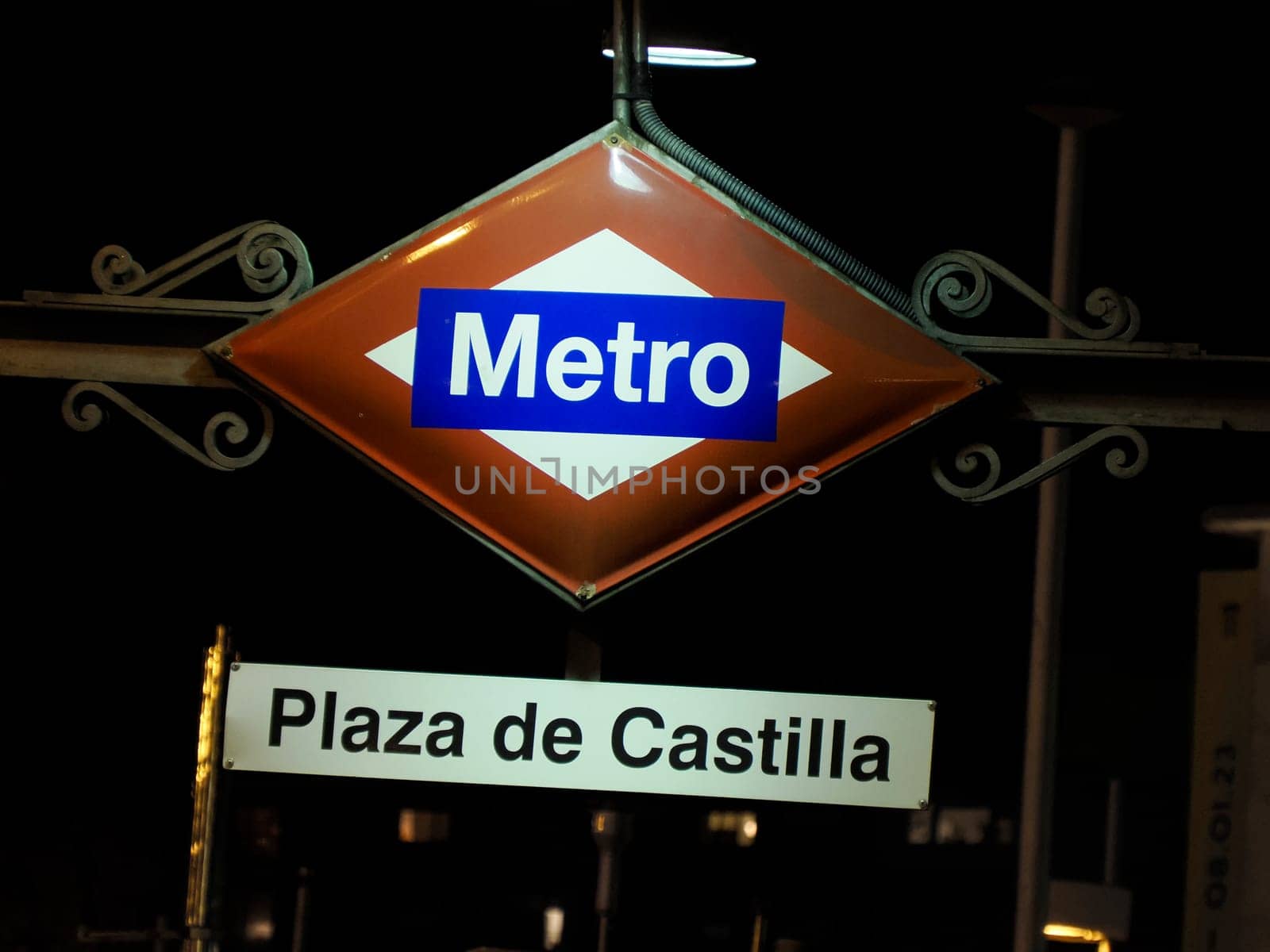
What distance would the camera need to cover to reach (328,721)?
3.35m

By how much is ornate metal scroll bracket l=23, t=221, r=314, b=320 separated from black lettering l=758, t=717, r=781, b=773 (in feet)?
4.10

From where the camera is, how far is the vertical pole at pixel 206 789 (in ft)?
12.6

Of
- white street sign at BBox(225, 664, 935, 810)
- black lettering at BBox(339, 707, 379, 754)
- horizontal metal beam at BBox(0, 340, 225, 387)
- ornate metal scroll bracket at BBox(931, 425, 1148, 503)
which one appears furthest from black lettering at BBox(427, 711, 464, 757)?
ornate metal scroll bracket at BBox(931, 425, 1148, 503)

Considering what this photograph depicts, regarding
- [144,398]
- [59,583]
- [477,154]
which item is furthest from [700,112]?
[59,583]

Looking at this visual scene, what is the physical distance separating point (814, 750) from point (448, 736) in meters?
0.67

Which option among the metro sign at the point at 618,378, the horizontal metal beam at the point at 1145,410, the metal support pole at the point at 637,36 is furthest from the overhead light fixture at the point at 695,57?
the horizontal metal beam at the point at 1145,410

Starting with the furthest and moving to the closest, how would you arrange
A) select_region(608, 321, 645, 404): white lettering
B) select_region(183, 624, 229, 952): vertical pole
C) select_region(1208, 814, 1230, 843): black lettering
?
select_region(1208, 814, 1230, 843): black lettering < select_region(183, 624, 229, 952): vertical pole < select_region(608, 321, 645, 404): white lettering

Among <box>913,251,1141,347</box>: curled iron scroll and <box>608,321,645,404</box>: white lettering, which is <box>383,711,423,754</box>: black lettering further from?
<box>913,251,1141,347</box>: curled iron scroll

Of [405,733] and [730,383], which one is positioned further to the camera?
[730,383]

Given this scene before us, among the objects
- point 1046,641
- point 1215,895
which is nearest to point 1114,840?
point 1046,641

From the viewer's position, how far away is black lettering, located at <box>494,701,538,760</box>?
3307 mm

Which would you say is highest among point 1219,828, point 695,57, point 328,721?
point 695,57

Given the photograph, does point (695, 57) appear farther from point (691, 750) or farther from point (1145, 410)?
point (691, 750)

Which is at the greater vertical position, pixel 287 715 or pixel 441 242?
pixel 441 242
